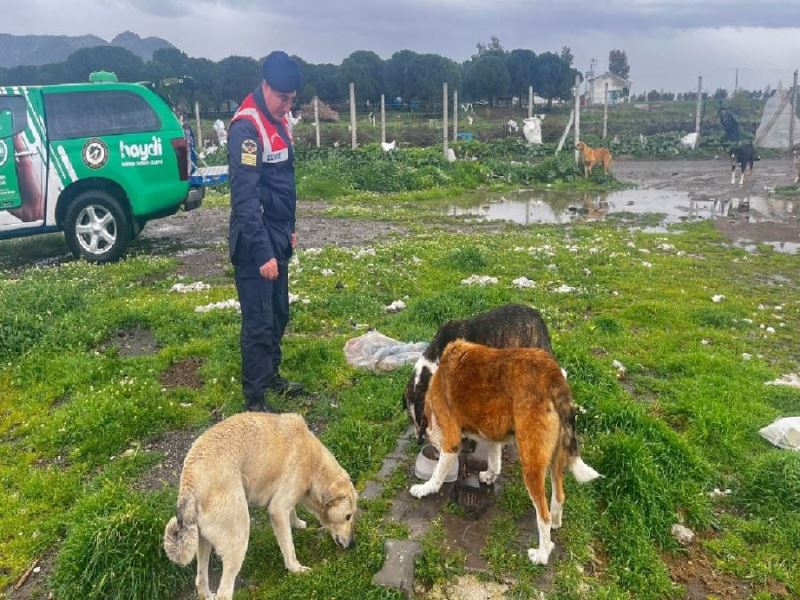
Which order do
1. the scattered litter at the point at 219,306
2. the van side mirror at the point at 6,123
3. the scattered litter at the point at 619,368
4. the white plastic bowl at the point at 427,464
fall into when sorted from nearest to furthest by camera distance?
the white plastic bowl at the point at 427,464
the scattered litter at the point at 619,368
the scattered litter at the point at 219,306
the van side mirror at the point at 6,123

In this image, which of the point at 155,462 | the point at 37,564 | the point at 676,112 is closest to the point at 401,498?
the point at 155,462

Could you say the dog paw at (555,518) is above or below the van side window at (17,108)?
below

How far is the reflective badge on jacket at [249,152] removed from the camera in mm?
5152

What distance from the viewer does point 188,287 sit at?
9375 mm

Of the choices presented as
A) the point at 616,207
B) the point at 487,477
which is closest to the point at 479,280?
the point at 487,477

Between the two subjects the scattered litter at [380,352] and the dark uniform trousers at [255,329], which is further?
the scattered litter at [380,352]

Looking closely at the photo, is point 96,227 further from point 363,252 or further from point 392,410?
point 392,410

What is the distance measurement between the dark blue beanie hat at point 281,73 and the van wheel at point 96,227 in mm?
6457

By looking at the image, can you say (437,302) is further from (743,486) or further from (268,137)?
(743,486)

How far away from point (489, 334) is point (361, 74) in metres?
56.0

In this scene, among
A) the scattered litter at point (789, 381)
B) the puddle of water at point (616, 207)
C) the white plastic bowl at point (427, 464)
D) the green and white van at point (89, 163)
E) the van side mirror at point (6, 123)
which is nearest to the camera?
the white plastic bowl at point (427, 464)

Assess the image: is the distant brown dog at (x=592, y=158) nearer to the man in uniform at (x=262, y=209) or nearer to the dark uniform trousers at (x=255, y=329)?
the man in uniform at (x=262, y=209)

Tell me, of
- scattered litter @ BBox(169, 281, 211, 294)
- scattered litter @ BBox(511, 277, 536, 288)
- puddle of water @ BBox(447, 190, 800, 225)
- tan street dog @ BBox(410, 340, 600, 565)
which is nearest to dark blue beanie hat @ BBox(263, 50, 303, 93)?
tan street dog @ BBox(410, 340, 600, 565)

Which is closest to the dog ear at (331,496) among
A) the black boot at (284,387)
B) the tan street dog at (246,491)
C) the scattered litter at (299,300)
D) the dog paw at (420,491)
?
the tan street dog at (246,491)
